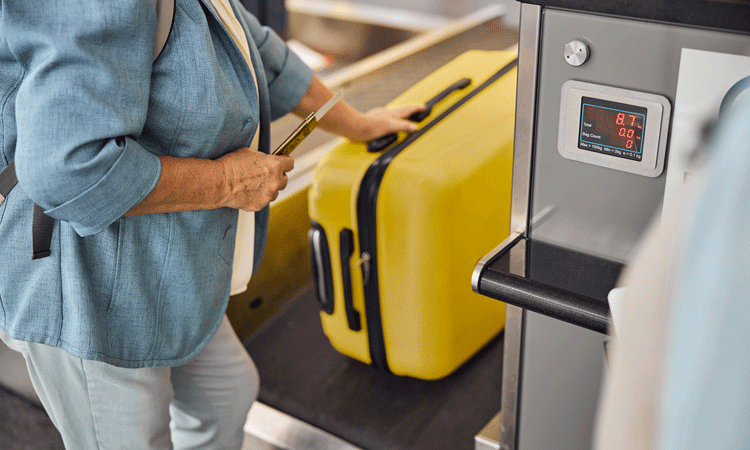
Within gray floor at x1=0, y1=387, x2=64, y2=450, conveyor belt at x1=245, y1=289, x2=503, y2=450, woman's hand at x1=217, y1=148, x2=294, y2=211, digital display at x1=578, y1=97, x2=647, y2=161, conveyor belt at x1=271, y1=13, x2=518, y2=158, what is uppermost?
digital display at x1=578, y1=97, x2=647, y2=161

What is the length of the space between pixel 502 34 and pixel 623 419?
106 inches

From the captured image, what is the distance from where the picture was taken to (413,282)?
60.9 inches

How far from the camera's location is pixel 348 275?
63.7 inches

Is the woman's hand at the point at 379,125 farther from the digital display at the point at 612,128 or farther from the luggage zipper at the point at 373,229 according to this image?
the digital display at the point at 612,128

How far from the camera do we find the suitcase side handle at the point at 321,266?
1.64m

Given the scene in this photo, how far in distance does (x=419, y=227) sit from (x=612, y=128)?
1.94 ft

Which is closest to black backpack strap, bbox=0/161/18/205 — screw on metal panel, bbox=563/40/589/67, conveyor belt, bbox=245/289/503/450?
screw on metal panel, bbox=563/40/589/67

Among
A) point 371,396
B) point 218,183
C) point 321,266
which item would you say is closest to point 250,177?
point 218,183

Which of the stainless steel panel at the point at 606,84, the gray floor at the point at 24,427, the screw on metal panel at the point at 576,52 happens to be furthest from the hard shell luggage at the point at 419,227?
the gray floor at the point at 24,427

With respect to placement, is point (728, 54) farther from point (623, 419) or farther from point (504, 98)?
point (504, 98)

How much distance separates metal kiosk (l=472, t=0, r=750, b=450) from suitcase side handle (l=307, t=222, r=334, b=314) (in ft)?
1.99

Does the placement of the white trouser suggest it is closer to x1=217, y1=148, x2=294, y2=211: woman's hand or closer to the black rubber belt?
the black rubber belt

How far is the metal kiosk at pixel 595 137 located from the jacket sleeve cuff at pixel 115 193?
47cm

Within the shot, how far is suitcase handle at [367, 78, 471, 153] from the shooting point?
5.02ft
